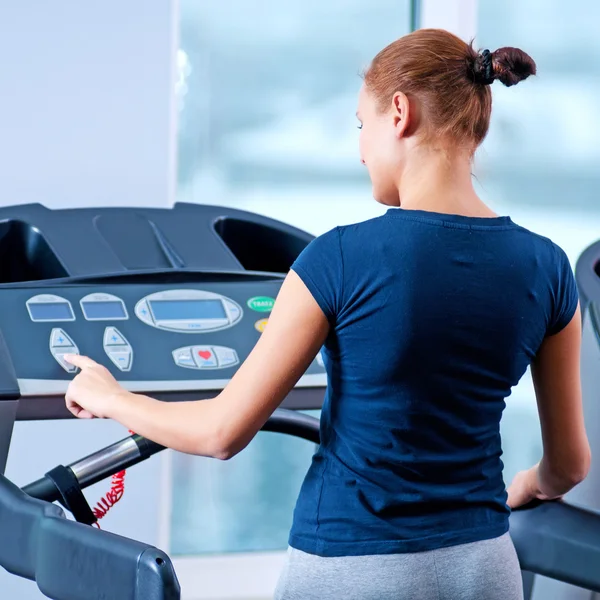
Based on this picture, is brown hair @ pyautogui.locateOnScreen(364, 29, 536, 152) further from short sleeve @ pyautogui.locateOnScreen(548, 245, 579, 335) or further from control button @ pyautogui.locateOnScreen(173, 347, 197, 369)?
control button @ pyautogui.locateOnScreen(173, 347, 197, 369)

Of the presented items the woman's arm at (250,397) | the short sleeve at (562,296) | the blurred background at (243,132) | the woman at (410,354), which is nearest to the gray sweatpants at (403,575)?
the woman at (410,354)

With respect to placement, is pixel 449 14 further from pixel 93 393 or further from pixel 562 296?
pixel 93 393

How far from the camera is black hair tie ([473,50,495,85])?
1141mm

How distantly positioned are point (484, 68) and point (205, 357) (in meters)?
0.66

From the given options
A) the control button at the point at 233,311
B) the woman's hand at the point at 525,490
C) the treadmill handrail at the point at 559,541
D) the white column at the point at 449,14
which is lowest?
the treadmill handrail at the point at 559,541

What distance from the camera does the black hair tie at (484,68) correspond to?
3.74 feet

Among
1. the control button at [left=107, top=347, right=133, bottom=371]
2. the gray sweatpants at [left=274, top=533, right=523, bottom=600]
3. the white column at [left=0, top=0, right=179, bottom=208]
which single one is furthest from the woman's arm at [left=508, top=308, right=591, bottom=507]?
the white column at [left=0, top=0, right=179, bottom=208]

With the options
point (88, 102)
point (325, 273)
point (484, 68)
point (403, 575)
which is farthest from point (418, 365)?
point (88, 102)

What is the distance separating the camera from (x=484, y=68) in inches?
45.1

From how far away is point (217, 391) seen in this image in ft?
5.01

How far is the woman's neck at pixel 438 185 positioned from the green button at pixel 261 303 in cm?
57

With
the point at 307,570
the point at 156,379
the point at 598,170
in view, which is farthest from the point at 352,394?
the point at 598,170

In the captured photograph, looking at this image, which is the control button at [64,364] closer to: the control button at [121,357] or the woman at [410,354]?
the control button at [121,357]

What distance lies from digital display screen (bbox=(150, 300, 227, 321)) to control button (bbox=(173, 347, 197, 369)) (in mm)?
67
